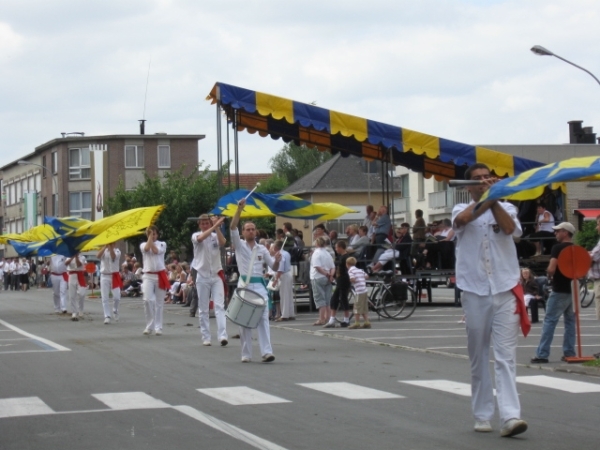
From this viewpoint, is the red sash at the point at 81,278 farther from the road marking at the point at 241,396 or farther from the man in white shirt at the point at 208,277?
the road marking at the point at 241,396

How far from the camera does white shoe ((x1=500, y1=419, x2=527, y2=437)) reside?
26.8 feet

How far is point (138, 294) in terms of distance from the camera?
48.2m

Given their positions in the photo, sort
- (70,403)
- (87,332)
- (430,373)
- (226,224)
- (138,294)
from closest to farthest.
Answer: (70,403) < (430,373) < (87,332) < (226,224) < (138,294)

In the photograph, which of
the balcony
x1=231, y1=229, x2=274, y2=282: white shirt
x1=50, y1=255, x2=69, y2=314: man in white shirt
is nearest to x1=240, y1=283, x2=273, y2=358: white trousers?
x1=231, y1=229, x2=274, y2=282: white shirt

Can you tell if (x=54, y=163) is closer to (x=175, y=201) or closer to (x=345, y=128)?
(x=175, y=201)

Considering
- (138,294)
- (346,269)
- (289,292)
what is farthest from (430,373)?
(138,294)

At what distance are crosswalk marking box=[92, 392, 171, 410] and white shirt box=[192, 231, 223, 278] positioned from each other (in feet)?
20.7

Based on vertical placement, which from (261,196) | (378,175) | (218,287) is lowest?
(218,287)

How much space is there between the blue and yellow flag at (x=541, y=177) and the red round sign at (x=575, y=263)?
4123 millimetres

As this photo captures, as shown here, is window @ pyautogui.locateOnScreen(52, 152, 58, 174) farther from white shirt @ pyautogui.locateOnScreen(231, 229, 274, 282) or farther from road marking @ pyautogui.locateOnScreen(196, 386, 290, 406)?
road marking @ pyautogui.locateOnScreen(196, 386, 290, 406)

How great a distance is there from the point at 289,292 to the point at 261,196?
7.86 feet

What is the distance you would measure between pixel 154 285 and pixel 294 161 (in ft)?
285

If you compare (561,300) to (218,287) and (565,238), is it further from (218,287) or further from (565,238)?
(218,287)

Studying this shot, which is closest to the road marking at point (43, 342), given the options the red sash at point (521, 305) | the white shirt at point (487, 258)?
the white shirt at point (487, 258)
